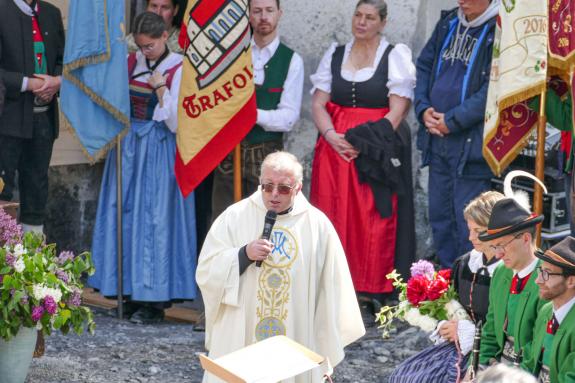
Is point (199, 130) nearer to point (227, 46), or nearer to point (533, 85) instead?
point (227, 46)

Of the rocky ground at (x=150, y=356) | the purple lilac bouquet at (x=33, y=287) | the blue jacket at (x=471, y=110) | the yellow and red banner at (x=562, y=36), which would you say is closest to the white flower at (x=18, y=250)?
the purple lilac bouquet at (x=33, y=287)

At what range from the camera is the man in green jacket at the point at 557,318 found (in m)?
5.50

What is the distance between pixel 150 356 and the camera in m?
8.56

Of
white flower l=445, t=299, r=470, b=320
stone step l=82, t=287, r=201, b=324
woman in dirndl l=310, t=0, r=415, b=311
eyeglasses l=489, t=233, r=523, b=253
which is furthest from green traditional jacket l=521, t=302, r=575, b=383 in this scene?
stone step l=82, t=287, r=201, b=324

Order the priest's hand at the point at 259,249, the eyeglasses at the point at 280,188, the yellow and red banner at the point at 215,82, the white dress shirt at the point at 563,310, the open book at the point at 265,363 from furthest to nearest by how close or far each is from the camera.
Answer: the yellow and red banner at the point at 215,82 < the eyeglasses at the point at 280,188 < the priest's hand at the point at 259,249 < the white dress shirt at the point at 563,310 < the open book at the point at 265,363

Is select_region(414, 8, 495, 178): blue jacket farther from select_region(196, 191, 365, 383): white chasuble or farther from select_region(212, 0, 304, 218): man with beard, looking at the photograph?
select_region(196, 191, 365, 383): white chasuble

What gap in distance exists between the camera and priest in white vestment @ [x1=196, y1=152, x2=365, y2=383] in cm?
666

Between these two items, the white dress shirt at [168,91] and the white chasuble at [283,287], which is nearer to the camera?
the white chasuble at [283,287]

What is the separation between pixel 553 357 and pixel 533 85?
2.76 metres

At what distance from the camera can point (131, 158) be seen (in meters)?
9.55

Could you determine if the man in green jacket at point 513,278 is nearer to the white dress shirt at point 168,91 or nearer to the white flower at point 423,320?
the white flower at point 423,320

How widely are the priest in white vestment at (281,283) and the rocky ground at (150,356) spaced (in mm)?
1406

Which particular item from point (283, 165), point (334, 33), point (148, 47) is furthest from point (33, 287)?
point (334, 33)

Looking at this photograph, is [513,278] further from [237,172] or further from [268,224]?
[237,172]
